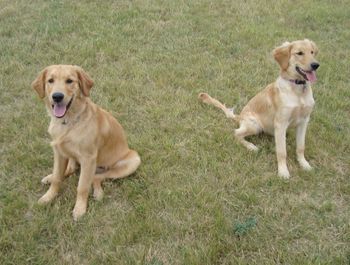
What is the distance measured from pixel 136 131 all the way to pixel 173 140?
21.1 inches

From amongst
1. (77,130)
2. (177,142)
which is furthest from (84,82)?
(177,142)

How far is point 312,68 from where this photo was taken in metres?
4.75

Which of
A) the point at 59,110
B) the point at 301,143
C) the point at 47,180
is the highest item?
the point at 59,110

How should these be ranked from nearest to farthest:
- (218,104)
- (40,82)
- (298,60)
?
(40,82) < (298,60) < (218,104)

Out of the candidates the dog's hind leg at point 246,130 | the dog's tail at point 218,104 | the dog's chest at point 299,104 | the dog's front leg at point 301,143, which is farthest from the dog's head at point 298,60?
the dog's tail at point 218,104

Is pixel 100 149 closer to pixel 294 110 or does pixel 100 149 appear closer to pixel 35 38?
pixel 294 110

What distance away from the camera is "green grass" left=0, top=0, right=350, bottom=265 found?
154 inches

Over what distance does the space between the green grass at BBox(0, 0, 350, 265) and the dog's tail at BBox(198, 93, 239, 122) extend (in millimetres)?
121

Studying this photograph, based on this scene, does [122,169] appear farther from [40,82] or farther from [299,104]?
[299,104]

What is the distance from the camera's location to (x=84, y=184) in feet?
13.9

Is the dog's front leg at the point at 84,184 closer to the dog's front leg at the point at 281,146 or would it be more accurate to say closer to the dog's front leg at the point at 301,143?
the dog's front leg at the point at 281,146

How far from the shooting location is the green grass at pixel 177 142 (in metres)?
3.90

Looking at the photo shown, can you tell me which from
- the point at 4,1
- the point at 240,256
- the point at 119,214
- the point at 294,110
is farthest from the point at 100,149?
the point at 4,1

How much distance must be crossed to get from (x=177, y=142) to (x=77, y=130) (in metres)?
1.59
